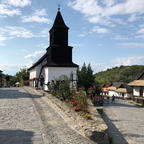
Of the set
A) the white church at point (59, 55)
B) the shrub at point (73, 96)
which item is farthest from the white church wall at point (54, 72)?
the shrub at point (73, 96)

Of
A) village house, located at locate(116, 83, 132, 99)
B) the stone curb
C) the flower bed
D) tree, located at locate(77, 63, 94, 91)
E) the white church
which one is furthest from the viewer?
village house, located at locate(116, 83, 132, 99)

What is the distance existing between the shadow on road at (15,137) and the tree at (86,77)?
30.3 m

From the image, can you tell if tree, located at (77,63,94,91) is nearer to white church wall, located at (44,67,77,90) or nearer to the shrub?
white church wall, located at (44,67,77,90)

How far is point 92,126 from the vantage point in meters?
7.38

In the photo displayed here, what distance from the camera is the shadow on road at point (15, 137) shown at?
5.83 metres

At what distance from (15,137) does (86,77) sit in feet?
109

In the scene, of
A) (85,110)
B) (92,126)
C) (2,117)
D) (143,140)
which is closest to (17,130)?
(2,117)

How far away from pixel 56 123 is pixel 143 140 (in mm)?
5445

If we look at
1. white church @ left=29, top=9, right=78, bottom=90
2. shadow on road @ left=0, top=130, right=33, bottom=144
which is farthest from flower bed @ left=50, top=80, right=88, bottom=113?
white church @ left=29, top=9, right=78, bottom=90

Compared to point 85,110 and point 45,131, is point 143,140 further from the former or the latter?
point 45,131

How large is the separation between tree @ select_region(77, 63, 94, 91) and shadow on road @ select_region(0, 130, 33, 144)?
30254mm

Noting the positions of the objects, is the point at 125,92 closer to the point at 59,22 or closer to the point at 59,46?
the point at 59,46

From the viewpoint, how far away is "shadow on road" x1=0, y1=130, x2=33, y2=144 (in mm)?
5830

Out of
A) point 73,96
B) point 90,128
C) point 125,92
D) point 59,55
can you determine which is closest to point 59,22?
point 59,55
